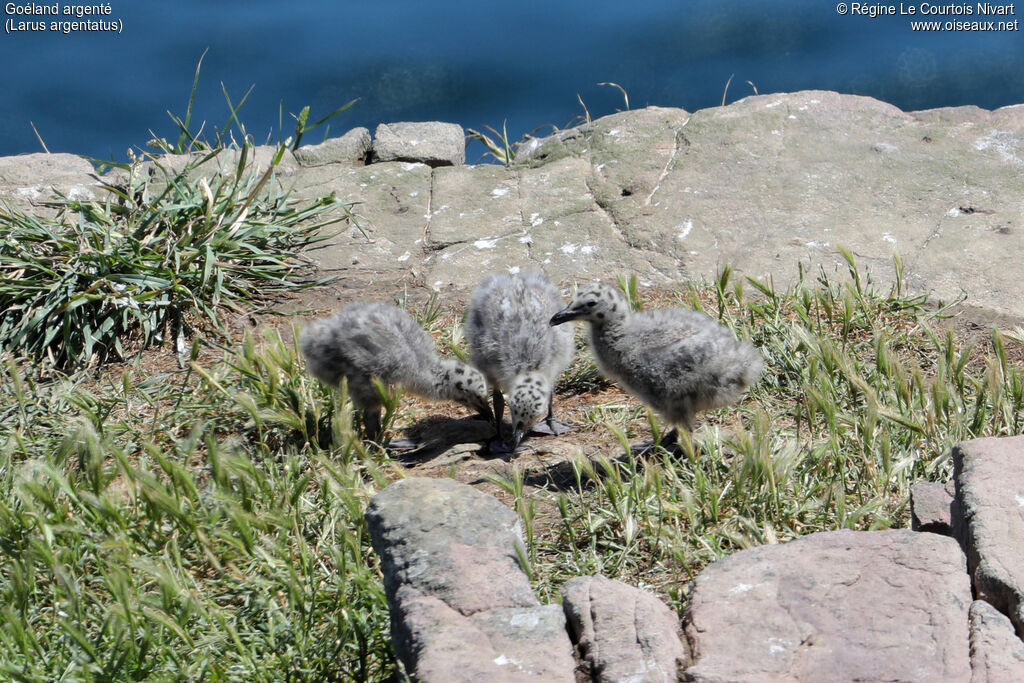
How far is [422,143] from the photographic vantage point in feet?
29.1

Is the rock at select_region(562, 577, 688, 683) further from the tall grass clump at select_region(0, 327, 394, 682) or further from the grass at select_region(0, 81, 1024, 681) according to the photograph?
the tall grass clump at select_region(0, 327, 394, 682)

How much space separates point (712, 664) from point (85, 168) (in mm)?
6853

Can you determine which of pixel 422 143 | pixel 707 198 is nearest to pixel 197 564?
pixel 707 198

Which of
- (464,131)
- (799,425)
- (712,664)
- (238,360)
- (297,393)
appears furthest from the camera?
(464,131)

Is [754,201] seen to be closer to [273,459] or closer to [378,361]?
[378,361]

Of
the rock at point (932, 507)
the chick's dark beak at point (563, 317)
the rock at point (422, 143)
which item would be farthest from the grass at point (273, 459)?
the rock at point (422, 143)

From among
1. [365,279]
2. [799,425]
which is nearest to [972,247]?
[799,425]

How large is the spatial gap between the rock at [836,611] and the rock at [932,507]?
349 mm

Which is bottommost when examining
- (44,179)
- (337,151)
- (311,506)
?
(311,506)

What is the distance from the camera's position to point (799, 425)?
4859 millimetres

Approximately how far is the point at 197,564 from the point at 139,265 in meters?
2.72

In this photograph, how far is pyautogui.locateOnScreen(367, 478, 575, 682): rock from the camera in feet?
9.64

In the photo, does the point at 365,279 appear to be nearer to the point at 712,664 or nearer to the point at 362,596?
the point at 362,596

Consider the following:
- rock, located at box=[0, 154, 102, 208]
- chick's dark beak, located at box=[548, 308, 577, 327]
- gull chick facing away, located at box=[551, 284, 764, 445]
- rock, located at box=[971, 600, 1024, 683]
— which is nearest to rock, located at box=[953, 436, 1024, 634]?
rock, located at box=[971, 600, 1024, 683]
